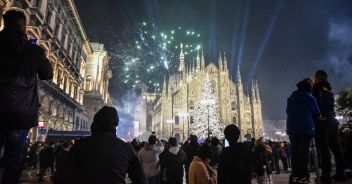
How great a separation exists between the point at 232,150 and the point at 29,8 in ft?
73.3

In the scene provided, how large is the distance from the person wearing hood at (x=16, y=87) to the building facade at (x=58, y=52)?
15557 millimetres

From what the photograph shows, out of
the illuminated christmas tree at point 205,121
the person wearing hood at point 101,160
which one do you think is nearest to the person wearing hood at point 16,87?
the person wearing hood at point 101,160

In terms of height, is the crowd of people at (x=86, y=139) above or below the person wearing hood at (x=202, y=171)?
above

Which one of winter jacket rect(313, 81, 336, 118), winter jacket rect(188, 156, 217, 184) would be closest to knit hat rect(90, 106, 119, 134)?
winter jacket rect(188, 156, 217, 184)

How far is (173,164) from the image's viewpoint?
7402 millimetres

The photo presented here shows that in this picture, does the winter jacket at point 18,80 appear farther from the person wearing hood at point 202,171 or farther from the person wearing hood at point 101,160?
the person wearing hood at point 202,171

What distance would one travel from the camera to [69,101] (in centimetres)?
3180

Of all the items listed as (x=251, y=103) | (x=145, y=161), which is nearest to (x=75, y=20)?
(x=145, y=161)

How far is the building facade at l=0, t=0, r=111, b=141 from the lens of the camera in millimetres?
21438

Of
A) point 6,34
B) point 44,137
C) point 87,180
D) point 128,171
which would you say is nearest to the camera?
point 87,180

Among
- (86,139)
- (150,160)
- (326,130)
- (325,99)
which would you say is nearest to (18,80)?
(86,139)

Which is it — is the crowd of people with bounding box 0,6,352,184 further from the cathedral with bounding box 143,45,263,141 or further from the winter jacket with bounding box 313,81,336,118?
the cathedral with bounding box 143,45,263,141

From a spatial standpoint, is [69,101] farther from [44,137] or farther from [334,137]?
[334,137]

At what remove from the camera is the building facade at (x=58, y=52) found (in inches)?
844
